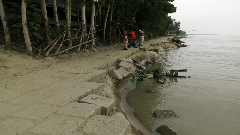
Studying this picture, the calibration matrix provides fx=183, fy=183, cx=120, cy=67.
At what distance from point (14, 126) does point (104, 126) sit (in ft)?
3.61

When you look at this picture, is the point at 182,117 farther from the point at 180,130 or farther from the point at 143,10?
the point at 143,10

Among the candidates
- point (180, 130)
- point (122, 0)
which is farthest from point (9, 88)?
point (122, 0)

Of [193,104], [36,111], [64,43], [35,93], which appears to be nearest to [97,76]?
[35,93]

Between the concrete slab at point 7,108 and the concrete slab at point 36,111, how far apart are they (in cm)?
12

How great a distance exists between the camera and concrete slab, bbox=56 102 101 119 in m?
2.58

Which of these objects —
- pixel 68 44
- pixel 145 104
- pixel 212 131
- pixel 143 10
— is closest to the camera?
pixel 212 131

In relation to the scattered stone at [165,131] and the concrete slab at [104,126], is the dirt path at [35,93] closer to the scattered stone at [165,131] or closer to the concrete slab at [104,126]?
the concrete slab at [104,126]

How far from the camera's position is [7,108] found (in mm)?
2791

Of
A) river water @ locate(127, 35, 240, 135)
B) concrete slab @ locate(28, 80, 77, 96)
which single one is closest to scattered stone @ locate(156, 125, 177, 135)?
river water @ locate(127, 35, 240, 135)

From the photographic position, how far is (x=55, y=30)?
7777 mm

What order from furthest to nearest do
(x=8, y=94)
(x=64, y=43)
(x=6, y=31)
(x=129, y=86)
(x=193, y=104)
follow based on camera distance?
1. (x=64, y=43)
2. (x=6, y=31)
3. (x=129, y=86)
4. (x=193, y=104)
5. (x=8, y=94)

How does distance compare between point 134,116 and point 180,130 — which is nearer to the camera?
point 180,130

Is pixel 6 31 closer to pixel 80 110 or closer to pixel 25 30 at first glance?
pixel 25 30

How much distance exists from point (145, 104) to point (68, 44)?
5.39 metres
